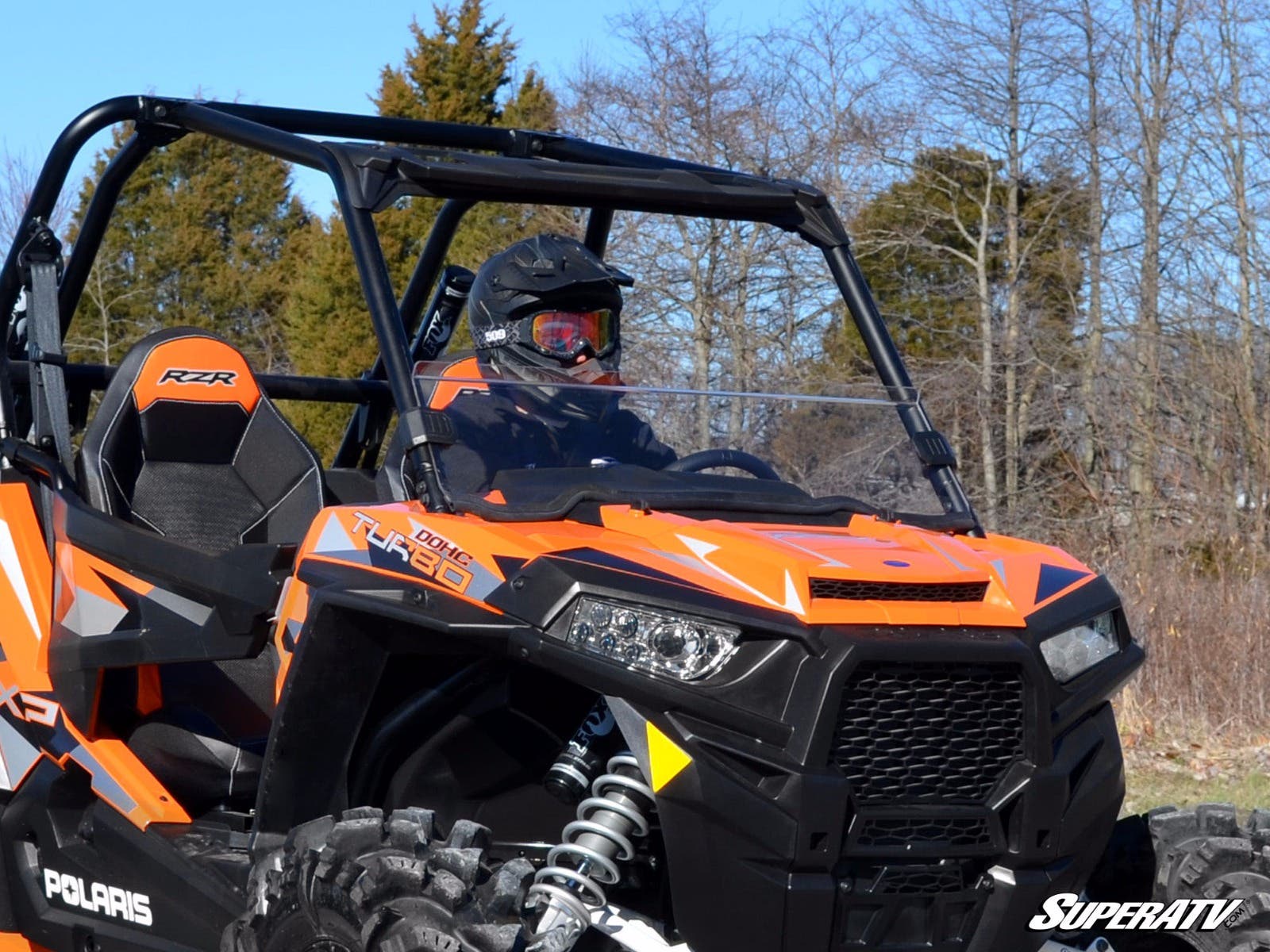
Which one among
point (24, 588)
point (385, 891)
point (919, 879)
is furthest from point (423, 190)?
point (919, 879)

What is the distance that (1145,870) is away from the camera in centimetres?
384

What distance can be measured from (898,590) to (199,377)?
2.52 metres

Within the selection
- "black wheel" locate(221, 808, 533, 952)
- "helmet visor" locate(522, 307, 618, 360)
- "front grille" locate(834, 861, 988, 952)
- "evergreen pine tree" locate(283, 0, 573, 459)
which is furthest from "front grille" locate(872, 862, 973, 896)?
"evergreen pine tree" locate(283, 0, 573, 459)

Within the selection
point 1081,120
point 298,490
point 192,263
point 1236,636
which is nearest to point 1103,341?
point 1081,120

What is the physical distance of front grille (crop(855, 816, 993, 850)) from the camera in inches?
119

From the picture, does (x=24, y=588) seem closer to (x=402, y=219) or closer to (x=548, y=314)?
(x=548, y=314)

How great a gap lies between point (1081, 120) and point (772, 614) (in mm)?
14435

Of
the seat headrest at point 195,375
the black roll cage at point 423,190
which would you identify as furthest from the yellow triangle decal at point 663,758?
the seat headrest at point 195,375

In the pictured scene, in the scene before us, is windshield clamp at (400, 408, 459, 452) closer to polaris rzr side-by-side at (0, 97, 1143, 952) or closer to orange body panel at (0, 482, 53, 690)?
polaris rzr side-by-side at (0, 97, 1143, 952)

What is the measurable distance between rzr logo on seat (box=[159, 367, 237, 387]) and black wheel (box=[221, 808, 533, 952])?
6.24ft

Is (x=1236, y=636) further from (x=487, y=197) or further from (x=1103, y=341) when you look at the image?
(x=487, y=197)

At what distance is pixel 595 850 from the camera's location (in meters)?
3.19

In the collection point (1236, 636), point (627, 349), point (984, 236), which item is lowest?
point (1236, 636)

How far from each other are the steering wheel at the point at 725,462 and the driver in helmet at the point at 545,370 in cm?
4
